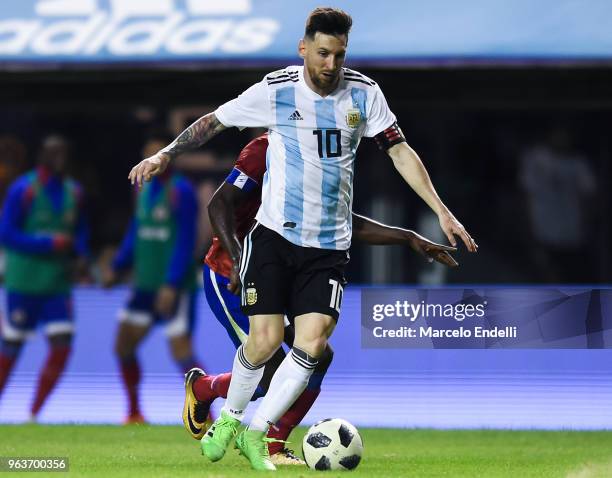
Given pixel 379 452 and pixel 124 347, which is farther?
pixel 124 347

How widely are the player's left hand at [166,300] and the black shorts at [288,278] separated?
11.7ft

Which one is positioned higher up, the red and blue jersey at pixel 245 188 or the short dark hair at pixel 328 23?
the short dark hair at pixel 328 23

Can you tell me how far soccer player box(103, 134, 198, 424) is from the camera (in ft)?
33.0

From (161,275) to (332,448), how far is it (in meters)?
3.91

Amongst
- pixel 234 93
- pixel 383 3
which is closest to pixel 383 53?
pixel 383 3

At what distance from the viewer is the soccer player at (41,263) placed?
1012 cm

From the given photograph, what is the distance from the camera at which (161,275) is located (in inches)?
413

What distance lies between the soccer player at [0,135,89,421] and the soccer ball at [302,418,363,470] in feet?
11.8

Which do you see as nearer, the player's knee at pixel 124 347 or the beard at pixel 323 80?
the beard at pixel 323 80

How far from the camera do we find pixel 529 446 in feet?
27.7

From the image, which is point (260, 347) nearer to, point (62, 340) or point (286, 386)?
point (286, 386)

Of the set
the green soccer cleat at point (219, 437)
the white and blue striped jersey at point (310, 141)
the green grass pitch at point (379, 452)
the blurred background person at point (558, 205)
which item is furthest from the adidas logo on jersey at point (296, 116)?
the blurred background person at point (558, 205)

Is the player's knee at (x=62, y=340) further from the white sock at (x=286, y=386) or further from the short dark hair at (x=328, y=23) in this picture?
the short dark hair at (x=328, y=23)

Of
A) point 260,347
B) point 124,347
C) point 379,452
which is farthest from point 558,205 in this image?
point 260,347
